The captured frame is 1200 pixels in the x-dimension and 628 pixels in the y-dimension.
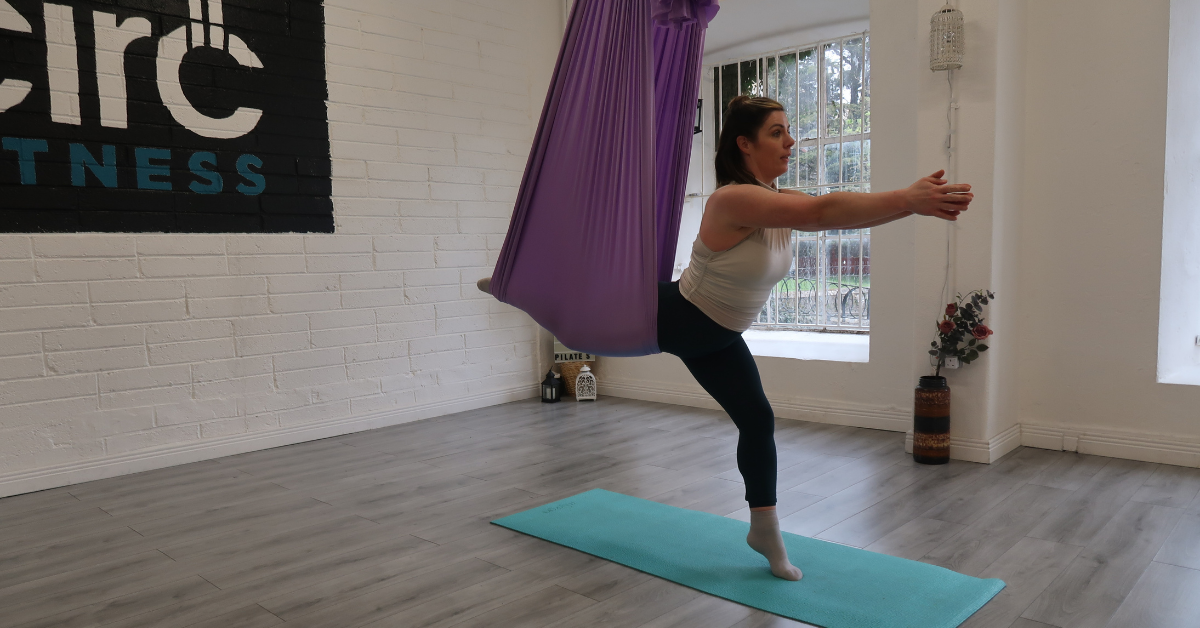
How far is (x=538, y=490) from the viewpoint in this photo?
10.4 ft

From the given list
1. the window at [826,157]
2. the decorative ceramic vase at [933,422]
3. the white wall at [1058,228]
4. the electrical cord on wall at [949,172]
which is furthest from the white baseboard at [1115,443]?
the window at [826,157]

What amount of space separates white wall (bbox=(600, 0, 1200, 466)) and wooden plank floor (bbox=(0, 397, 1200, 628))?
204 mm

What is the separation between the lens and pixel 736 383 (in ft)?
7.34

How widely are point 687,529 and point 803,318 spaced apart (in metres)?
2.66

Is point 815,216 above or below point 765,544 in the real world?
above

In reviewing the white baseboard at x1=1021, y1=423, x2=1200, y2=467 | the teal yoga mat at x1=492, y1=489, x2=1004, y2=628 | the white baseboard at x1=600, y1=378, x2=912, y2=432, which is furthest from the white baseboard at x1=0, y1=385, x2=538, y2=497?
the white baseboard at x1=1021, y1=423, x2=1200, y2=467

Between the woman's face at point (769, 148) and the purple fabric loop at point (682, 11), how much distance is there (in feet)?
1.24

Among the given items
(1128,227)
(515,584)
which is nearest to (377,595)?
(515,584)

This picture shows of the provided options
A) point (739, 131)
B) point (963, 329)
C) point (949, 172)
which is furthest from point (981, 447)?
point (739, 131)

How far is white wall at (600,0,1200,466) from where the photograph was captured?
3307 millimetres

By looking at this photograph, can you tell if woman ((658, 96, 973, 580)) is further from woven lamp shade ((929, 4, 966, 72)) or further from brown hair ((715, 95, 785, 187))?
woven lamp shade ((929, 4, 966, 72))

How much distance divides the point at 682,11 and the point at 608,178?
1.73ft

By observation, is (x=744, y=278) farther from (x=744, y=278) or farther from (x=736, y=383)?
(x=736, y=383)

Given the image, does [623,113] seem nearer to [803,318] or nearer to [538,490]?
[538,490]
